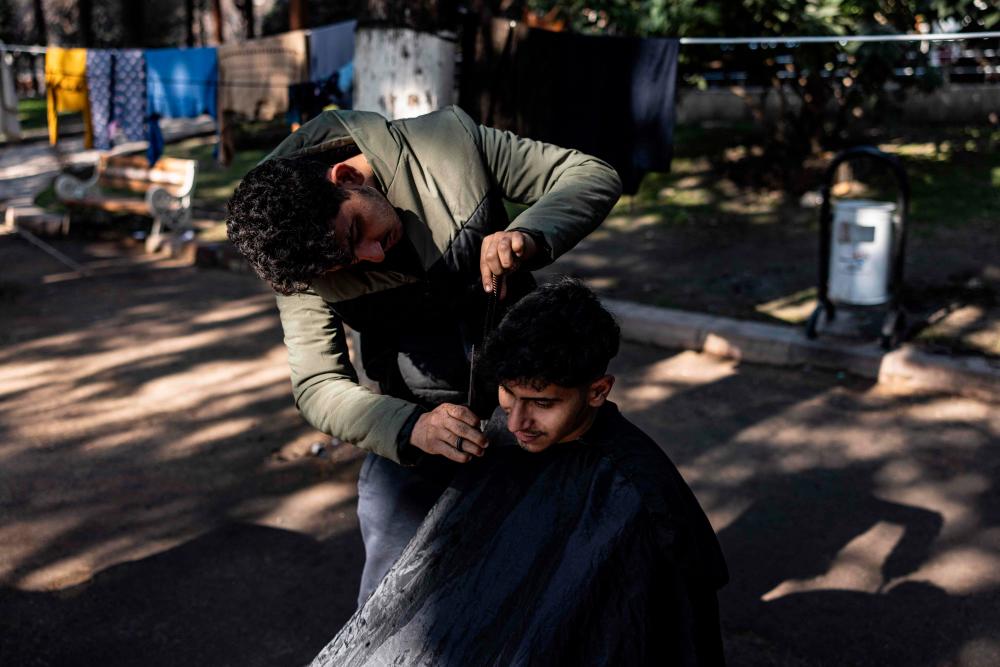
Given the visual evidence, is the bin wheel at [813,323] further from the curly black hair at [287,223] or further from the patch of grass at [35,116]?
the patch of grass at [35,116]

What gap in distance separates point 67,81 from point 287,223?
9.78 meters

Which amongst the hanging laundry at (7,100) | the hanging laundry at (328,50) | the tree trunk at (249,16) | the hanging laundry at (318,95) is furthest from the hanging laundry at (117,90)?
the tree trunk at (249,16)

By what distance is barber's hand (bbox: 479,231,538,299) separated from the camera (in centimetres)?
202

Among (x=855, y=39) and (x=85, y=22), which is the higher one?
(x=85, y=22)

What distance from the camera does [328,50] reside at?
8828mm

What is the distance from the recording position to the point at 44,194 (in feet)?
42.8

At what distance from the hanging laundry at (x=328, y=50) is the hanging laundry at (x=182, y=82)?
134 cm

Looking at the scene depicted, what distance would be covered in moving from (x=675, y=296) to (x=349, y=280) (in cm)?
511

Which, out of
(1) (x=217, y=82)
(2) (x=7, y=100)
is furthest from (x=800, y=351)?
(2) (x=7, y=100)

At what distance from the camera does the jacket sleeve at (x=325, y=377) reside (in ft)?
7.50

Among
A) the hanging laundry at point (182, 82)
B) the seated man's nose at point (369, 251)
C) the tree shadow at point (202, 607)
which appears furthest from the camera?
the hanging laundry at point (182, 82)

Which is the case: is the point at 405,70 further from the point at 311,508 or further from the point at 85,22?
the point at 85,22

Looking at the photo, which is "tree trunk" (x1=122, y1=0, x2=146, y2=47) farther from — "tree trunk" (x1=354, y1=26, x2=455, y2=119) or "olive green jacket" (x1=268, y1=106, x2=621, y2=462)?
"olive green jacket" (x1=268, y1=106, x2=621, y2=462)

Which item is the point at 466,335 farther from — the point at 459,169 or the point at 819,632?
the point at 819,632
